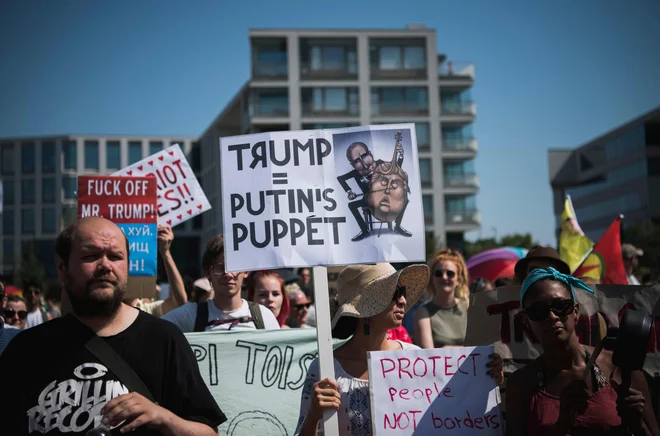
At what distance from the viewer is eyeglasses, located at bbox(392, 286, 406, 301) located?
3.96 m

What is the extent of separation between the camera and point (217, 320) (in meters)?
5.21

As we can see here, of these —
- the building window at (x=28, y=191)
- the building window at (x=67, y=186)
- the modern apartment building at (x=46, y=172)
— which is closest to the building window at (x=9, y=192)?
the modern apartment building at (x=46, y=172)

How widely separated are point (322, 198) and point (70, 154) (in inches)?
3844

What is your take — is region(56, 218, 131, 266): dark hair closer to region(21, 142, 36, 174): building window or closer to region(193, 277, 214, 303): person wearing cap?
region(193, 277, 214, 303): person wearing cap

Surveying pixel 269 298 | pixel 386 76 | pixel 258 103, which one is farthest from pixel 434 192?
pixel 269 298

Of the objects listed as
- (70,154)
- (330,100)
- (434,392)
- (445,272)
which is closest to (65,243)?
(434,392)

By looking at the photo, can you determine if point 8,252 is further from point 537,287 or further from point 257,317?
point 537,287

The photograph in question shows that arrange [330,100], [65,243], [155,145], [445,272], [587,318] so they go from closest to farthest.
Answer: [65,243], [587,318], [445,272], [330,100], [155,145]

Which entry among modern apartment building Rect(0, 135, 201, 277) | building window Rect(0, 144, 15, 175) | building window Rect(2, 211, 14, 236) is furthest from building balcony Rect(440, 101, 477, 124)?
building window Rect(0, 144, 15, 175)

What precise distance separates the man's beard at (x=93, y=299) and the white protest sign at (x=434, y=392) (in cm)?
131

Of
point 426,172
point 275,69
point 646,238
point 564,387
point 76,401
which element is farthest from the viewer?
point 426,172

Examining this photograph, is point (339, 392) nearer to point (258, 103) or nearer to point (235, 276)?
point (235, 276)

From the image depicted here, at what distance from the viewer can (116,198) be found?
6918 millimetres

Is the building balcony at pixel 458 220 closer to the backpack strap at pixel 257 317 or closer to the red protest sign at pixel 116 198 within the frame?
the red protest sign at pixel 116 198
